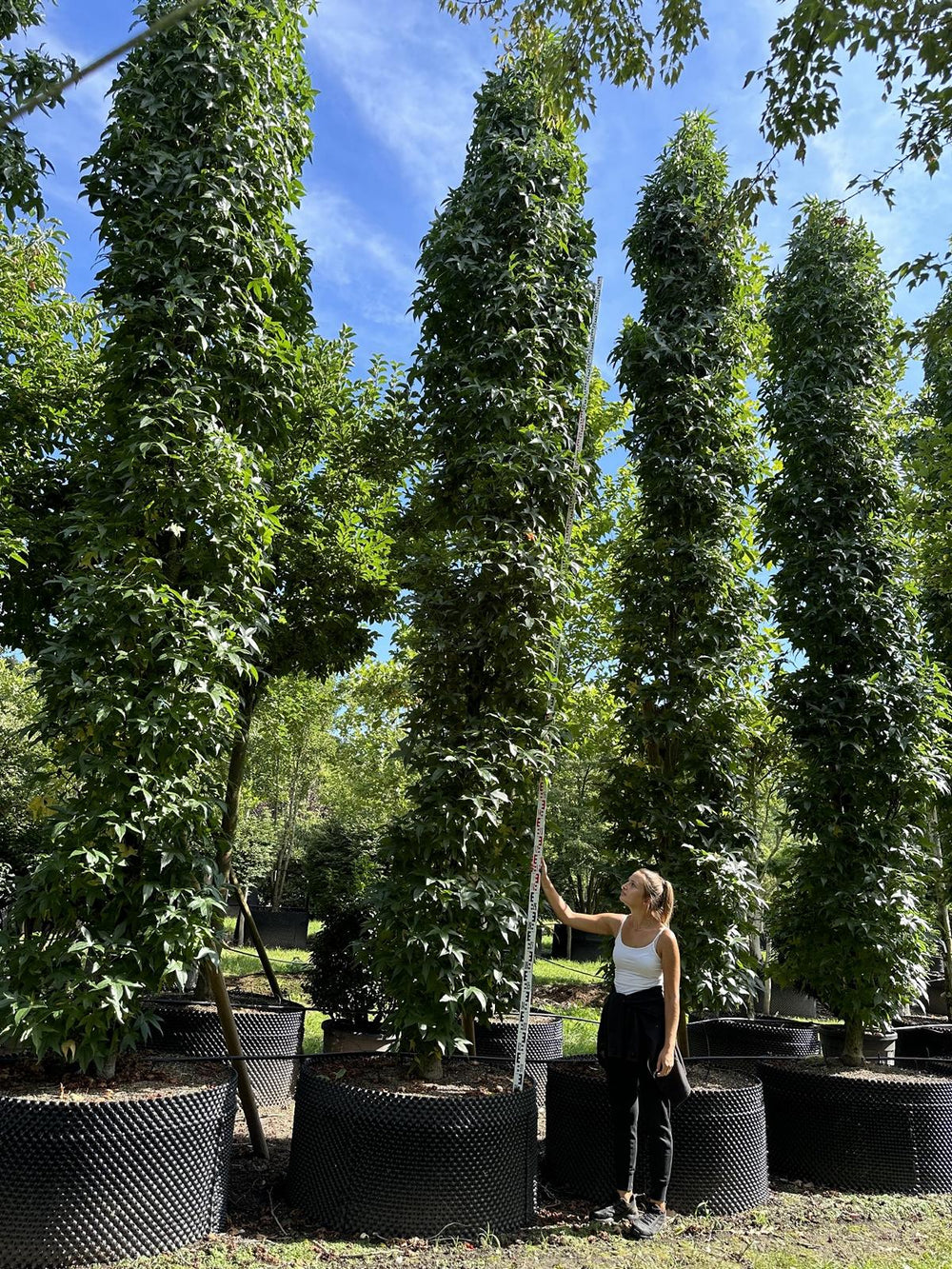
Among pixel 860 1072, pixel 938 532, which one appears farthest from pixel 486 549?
pixel 938 532

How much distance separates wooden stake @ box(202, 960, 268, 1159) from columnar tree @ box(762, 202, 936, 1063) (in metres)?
3.28

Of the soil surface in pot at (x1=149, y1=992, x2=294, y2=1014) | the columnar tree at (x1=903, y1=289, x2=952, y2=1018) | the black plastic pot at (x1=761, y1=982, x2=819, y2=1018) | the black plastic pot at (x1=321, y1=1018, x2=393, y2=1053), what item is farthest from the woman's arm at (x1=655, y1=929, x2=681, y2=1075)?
the black plastic pot at (x1=761, y1=982, x2=819, y2=1018)

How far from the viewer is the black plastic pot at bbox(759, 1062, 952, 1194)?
4.62 meters

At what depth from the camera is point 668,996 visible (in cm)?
389

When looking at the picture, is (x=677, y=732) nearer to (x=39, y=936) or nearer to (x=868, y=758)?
(x=868, y=758)

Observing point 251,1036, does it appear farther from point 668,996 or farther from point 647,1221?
point 668,996

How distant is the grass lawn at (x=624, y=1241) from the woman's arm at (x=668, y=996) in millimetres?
714

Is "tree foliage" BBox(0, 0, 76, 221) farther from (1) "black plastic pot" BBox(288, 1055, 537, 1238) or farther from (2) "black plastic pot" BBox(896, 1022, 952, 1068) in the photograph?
(2) "black plastic pot" BBox(896, 1022, 952, 1068)

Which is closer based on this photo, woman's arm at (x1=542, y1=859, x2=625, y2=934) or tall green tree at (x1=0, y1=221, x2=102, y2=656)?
woman's arm at (x1=542, y1=859, x2=625, y2=934)

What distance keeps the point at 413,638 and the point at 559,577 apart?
2.78ft

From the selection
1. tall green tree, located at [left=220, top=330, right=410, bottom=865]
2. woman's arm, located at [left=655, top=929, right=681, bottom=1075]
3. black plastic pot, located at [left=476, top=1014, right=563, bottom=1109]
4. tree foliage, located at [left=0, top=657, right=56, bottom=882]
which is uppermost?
tall green tree, located at [left=220, top=330, right=410, bottom=865]

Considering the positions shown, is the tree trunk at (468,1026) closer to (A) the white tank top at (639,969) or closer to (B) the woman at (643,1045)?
(B) the woman at (643,1045)

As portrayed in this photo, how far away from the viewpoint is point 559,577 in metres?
4.71

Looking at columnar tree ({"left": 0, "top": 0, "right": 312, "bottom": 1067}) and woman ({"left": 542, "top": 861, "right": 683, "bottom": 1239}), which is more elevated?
columnar tree ({"left": 0, "top": 0, "right": 312, "bottom": 1067})
